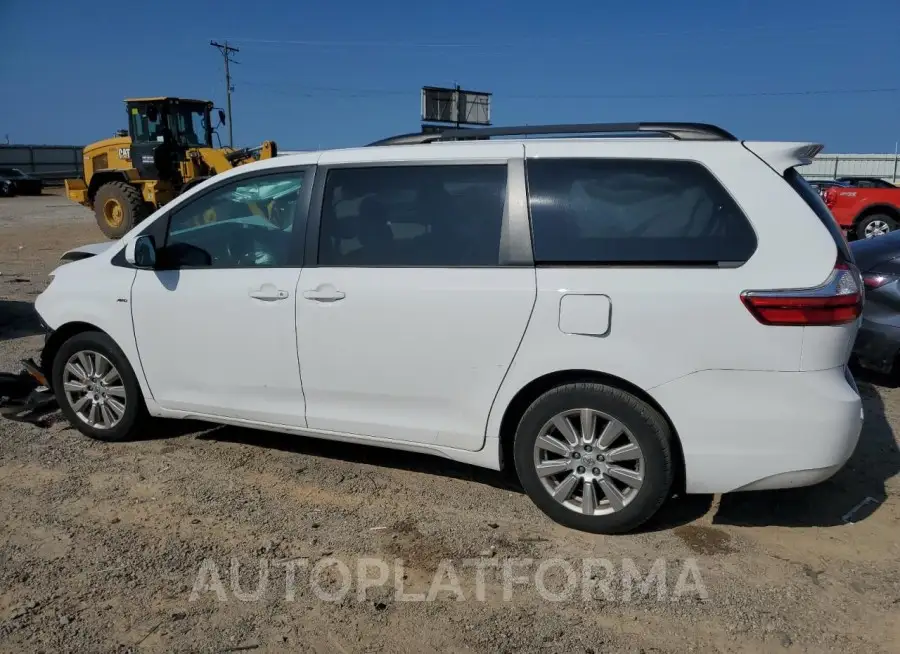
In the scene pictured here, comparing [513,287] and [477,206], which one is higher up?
[477,206]

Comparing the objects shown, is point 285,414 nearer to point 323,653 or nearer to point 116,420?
point 116,420

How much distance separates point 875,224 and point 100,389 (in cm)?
1695

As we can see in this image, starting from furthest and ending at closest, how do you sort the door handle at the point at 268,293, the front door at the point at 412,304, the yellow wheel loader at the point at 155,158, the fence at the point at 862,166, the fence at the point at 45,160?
the fence at the point at 45,160 → the fence at the point at 862,166 → the yellow wheel loader at the point at 155,158 → the door handle at the point at 268,293 → the front door at the point at 412,304

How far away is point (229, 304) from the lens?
406 cm

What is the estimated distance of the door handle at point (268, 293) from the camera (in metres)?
3.92

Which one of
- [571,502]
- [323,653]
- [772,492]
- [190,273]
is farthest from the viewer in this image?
[190,273]

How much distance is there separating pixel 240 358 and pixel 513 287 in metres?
1.64

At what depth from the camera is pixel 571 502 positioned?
11.7 feet

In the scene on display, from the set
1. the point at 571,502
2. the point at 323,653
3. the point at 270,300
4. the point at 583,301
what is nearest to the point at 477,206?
the point at 583,301

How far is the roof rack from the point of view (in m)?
3.45

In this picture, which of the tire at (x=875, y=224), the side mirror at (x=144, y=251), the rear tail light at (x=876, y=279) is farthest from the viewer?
the tire at (x=875, y=224)

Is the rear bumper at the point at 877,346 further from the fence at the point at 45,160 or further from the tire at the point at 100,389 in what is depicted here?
the fence at the point at 45,160

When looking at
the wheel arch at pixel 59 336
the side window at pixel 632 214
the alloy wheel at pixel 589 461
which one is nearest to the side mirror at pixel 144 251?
the wheel arch at pixel 59 336

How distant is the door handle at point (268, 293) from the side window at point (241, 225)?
147mm
